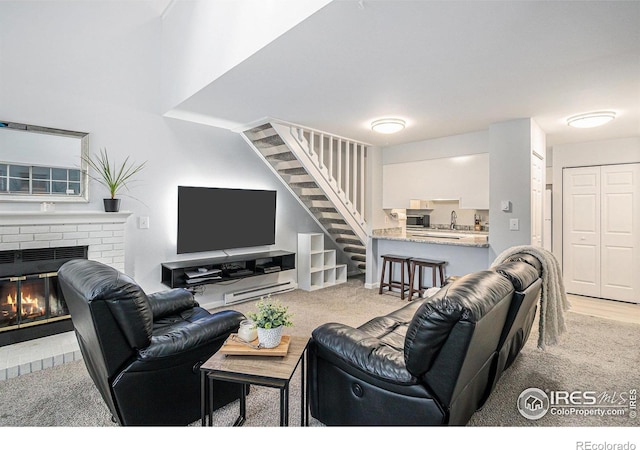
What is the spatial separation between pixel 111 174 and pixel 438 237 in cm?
488

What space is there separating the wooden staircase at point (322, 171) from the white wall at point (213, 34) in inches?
41.4

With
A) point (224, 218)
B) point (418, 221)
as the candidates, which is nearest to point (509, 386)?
point (224, 218)

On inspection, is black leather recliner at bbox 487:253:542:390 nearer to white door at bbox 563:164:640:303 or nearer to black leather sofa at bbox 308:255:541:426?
black leather sofa at bbox 308:255:541:426

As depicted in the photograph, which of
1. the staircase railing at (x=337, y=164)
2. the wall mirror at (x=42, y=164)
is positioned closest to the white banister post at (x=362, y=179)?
the staircase railing at (x=337, y=164)

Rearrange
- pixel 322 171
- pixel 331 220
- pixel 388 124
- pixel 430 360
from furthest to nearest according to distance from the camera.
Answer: pixel 331 220, pixel 322 171, pixel 388 124, pixel 430 360

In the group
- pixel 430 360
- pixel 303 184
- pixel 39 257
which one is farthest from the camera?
pixel 303 184

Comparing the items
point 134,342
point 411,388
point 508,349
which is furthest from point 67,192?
point 508,349

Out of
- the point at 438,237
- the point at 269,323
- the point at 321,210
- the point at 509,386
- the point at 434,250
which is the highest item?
the point at 321,210

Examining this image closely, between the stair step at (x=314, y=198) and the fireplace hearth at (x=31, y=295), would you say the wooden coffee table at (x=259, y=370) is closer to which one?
the fireplace hearth at (x=31, y=295)

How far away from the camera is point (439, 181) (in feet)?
15.8

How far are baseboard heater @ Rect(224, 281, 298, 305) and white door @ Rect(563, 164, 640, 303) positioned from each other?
419 centimetres

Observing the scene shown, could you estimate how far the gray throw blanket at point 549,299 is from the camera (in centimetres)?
249

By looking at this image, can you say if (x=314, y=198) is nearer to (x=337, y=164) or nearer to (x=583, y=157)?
(x=337, y=164)
